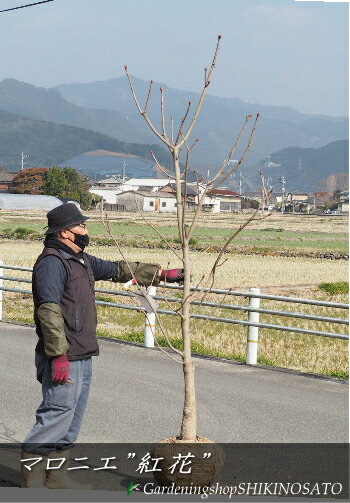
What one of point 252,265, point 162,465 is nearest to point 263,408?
point 162,465

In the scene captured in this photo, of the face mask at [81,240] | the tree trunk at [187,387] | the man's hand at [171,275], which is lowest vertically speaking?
the tree trunk at [187,387]

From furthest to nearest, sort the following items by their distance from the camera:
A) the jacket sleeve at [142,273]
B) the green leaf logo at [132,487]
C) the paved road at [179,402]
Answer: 1. the paved road at [179,402]
2. the jacket sleeve at [142,273]
3. the green leaf logo at [132,487]

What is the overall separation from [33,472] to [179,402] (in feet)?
12.1

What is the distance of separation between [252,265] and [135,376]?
27.9 m

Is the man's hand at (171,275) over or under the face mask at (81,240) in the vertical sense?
under

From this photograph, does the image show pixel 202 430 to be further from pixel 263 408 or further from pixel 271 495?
pixel 271 495

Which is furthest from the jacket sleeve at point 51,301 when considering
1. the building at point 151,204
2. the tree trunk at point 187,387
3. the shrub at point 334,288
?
the building at point 151,204

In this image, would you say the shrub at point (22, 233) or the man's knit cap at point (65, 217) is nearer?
the man's knit cap at point (65, 217)

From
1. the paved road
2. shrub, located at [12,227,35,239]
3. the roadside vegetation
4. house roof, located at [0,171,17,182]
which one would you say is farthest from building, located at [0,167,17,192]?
the paved road

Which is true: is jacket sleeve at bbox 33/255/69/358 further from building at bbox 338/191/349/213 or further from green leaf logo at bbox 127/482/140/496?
building at bbox 338/191/349/213

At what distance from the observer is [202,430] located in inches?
338

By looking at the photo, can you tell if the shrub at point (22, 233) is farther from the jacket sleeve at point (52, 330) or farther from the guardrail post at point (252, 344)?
the jacket sleeve at point (52, 330)

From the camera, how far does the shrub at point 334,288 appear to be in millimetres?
27641

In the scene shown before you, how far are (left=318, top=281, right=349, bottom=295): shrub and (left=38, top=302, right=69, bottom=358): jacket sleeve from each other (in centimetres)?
2180
